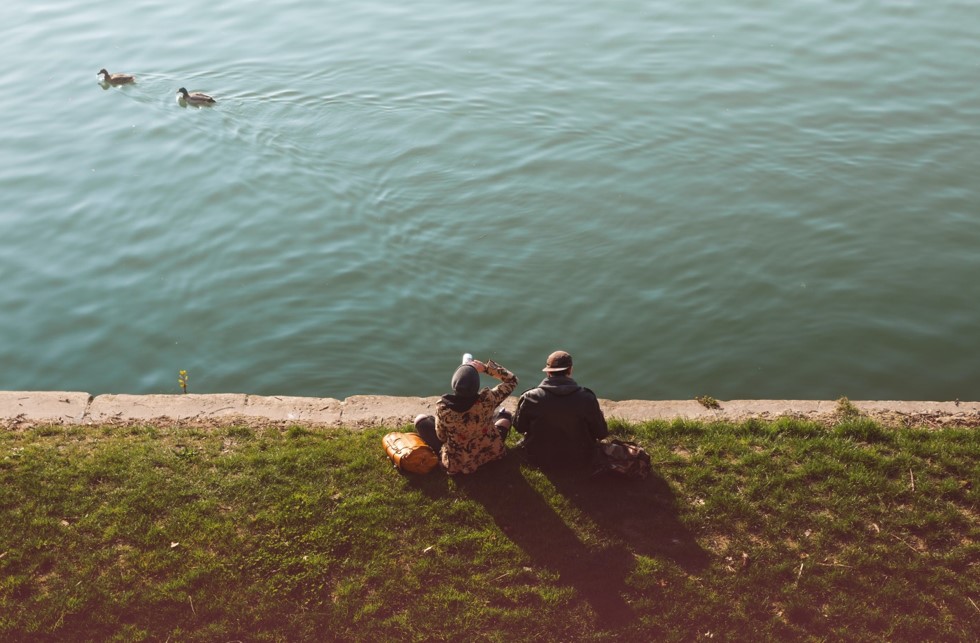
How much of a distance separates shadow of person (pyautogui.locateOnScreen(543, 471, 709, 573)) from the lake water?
3.21 m

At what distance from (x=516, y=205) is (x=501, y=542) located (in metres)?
8.92

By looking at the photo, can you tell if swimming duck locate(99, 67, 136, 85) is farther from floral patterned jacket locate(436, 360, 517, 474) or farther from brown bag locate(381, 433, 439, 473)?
floral patterned jacket locate(436, 360, 517, 474)

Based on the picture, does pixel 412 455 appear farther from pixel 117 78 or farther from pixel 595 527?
pixel 117 78

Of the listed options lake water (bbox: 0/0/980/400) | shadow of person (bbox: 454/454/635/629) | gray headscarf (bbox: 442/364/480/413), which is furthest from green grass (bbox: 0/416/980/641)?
lake water (bbox: 0/0/980/400)

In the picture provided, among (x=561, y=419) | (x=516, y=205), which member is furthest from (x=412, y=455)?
(x=516, y=205)

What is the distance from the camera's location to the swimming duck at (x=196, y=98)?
20.8 meters

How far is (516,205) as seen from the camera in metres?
16.4

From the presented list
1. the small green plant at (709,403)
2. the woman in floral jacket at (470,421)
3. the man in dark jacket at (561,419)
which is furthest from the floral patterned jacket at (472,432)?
the small green plant at (709,403)

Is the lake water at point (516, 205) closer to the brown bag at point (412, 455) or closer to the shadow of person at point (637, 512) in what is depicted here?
the brown bag at point (412, 455)

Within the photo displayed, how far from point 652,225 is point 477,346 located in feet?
14.1

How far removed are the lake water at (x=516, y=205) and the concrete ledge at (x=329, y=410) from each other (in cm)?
176

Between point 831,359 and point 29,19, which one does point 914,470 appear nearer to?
point 831,359

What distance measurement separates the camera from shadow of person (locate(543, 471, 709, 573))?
324 inches

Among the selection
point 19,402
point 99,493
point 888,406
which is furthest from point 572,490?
point 19,402
